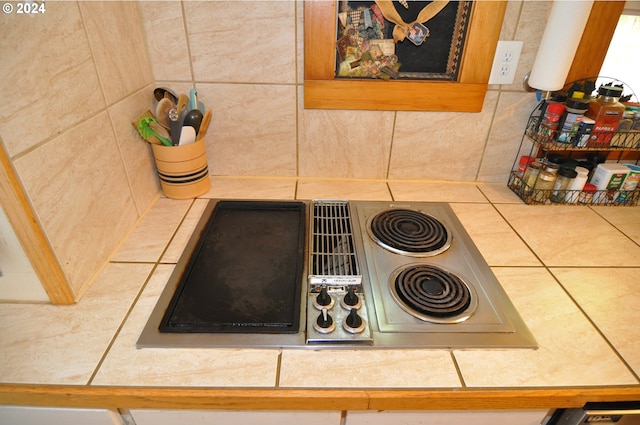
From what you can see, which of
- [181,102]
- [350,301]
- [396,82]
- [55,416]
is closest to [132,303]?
[55,416]

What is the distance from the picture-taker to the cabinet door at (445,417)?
0.65 metres

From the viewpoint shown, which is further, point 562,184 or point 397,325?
point 562,184

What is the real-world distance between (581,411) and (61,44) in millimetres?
1196

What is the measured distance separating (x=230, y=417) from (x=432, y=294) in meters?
0.46

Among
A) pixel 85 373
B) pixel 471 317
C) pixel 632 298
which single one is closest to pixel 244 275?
pixel 85 373

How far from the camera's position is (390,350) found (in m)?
0.66

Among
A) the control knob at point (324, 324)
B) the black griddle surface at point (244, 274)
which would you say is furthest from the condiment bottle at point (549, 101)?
the control knob at point (324, 324)

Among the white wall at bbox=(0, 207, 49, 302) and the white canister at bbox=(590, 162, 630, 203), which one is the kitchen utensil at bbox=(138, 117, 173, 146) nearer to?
the white wall at bbox=(0, 207, 49, 302)

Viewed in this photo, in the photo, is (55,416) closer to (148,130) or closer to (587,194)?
(148,130)

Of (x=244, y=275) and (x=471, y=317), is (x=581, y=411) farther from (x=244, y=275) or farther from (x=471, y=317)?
(x=244, y=275)

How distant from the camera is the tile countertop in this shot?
615mm

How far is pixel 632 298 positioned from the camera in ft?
2.57

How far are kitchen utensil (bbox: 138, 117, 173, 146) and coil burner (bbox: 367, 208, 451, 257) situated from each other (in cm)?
63

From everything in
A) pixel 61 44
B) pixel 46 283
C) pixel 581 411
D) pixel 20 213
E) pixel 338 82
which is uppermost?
pixel 61 44
